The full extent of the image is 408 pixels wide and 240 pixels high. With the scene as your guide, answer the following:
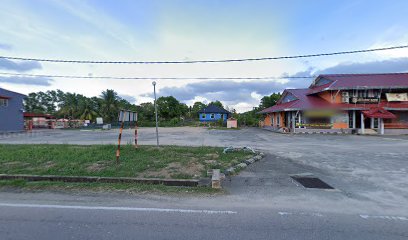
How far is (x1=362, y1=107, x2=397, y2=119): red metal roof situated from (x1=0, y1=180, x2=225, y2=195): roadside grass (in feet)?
83.9

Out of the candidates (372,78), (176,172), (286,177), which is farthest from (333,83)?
(176,172)

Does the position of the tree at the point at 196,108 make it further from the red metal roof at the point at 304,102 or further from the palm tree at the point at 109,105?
the red metal roof at the point at 304,102

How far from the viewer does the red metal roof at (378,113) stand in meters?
24.4

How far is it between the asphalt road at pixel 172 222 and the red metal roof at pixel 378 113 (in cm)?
2494

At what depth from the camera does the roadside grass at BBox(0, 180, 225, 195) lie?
17.9 feet

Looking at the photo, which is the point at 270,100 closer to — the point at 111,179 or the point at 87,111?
the point at 87,111

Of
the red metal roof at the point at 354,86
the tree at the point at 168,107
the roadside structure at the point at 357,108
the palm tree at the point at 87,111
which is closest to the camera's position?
the roadside structure at the point at 357,108

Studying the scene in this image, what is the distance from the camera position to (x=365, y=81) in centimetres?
2792

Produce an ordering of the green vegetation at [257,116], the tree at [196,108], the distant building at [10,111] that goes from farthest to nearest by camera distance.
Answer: the tree at [196,108], the green vegetation at [257,116], the distant building at [10,111]

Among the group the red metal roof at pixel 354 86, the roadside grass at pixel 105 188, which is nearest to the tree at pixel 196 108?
the red metal roof at pixel 354 86

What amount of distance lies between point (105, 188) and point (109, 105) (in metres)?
50.3

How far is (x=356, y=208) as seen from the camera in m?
4.54

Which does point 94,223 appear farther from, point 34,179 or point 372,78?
point 372,78

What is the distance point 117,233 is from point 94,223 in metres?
0.56
